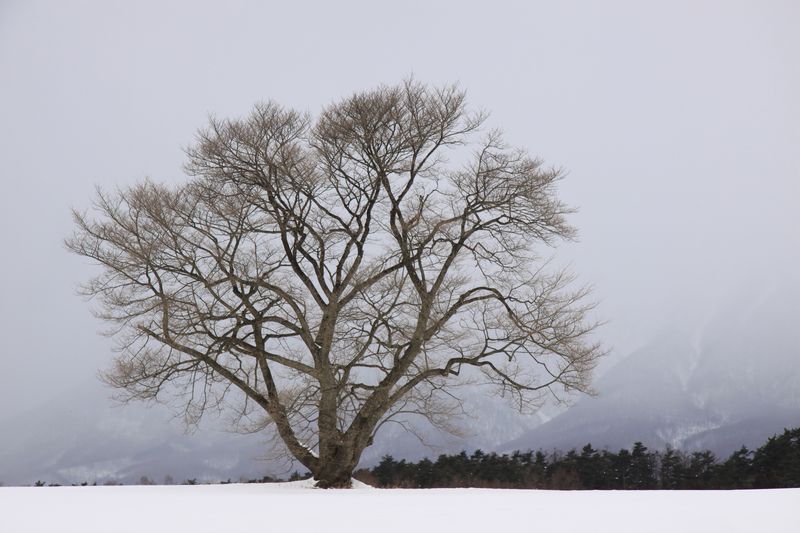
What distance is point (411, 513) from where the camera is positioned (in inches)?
357

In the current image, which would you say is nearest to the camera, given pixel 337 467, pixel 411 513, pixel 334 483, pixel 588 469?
pixel 411 513

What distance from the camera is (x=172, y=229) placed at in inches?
634

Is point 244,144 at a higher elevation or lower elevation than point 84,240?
higher

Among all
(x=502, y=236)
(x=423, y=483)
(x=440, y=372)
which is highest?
(x=502, y=236)

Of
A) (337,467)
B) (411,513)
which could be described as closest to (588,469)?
(337,467)

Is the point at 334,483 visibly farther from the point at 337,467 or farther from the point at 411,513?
the point at 411,513

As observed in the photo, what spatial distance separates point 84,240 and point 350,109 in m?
6.70

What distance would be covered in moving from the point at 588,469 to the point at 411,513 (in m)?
13.8

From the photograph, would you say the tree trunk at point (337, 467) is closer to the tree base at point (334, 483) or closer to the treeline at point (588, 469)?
the tree base at point (334, 483)

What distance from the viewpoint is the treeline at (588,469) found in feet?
63.6

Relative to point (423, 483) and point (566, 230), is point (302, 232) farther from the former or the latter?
point (423, 483)

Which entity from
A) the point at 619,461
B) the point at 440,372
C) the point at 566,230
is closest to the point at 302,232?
the point at 440,372

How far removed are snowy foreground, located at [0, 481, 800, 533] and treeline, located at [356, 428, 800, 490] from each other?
8.30 metres

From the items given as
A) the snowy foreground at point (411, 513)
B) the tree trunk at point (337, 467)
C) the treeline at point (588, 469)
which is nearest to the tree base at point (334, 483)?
the tree trunk at point (337, 467)
